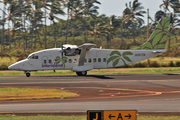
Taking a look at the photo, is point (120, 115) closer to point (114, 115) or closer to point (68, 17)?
point (114, 115)

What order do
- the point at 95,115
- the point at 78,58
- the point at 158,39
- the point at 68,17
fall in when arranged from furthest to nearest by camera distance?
the point at 68,17, the point at 158,39, the point at 78,58, the point at 95,115

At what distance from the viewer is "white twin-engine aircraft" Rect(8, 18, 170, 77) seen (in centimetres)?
3481

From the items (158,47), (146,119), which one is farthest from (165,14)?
(146,119)

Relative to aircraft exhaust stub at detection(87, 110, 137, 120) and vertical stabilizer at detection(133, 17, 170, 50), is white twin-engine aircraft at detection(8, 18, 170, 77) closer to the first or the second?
vertical stabilizer at detection(133, 17, 170, 50)

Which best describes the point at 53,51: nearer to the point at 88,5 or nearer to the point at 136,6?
the point at 136,6

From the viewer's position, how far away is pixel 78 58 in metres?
36.0

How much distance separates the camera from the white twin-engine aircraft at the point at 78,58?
34812 millimetres

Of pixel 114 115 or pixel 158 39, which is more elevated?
pixel 158 39

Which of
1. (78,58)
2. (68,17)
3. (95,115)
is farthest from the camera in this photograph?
(68,17)

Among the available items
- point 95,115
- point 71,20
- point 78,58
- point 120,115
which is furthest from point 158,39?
point 71,20

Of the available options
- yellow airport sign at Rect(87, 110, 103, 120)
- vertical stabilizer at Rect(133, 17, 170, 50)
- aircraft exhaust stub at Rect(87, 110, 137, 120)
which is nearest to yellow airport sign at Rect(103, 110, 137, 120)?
aircraft exhaust stub at Rect(87, 110, 137, 120)

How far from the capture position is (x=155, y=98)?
714 inches

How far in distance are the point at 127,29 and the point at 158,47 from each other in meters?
95.3

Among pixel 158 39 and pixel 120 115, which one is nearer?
pixel 120 115
